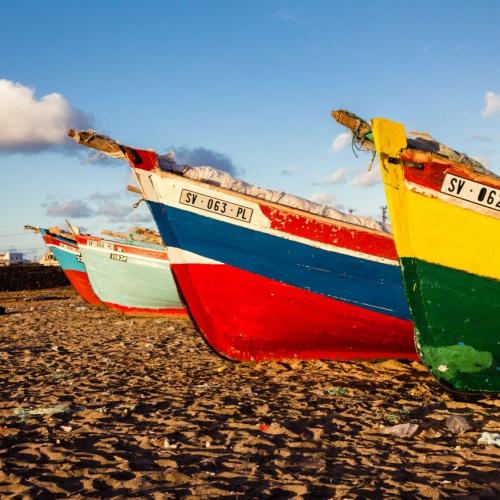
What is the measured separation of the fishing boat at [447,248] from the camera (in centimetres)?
499

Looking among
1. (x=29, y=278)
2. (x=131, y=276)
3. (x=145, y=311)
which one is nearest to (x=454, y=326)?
(x=131, y=276)

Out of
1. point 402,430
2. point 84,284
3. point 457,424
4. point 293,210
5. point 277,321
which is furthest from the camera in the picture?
point 84,284

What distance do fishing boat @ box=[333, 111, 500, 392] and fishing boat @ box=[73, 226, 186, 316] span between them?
9.02m

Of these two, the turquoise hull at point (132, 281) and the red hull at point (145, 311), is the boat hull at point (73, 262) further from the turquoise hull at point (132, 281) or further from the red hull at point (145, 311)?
the red hull at point (145, 311)

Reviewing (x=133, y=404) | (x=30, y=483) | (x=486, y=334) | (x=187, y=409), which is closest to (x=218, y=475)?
(x=30, y=483)

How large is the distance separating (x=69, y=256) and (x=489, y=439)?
59.5ft

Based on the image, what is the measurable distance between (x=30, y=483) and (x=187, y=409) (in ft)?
6.53

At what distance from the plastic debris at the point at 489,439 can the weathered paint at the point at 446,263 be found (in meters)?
1.16

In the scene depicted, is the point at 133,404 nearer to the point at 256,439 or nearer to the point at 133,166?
the point at 256,439

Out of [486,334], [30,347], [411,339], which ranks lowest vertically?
[30,347]

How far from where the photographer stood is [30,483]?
10.6 feet

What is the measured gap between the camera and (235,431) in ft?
14.3

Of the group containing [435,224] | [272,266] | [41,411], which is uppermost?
[435,224]

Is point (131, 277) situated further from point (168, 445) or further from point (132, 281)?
point (168, 445)
